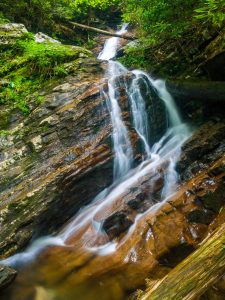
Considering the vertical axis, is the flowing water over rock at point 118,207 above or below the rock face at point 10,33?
below

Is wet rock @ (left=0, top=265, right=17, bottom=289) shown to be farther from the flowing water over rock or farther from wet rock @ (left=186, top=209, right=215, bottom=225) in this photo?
wet rock @ (left=186, top=209, right=215, bottom=225)

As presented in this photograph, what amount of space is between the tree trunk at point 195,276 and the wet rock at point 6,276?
2.73 metres

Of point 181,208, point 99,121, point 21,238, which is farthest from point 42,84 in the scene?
point 181,208

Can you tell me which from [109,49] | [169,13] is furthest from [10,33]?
[109,49]

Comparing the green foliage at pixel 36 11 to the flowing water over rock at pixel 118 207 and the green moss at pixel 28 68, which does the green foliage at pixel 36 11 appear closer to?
the green moss at pixel 28 68

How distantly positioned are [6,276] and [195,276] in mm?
3301

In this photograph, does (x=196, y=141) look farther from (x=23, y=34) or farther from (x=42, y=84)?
(x=23, y=34)

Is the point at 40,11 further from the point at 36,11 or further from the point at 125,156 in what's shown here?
the point at 125,156

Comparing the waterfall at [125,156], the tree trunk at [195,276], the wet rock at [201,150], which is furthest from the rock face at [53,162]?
the tree trunk at [195,276]

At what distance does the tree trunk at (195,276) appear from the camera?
323cm

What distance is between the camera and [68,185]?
6660 mm

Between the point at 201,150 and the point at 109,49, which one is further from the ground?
the point at 109,49

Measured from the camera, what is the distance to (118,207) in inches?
258

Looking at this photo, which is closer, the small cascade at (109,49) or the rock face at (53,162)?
the rock face at (53,162)
